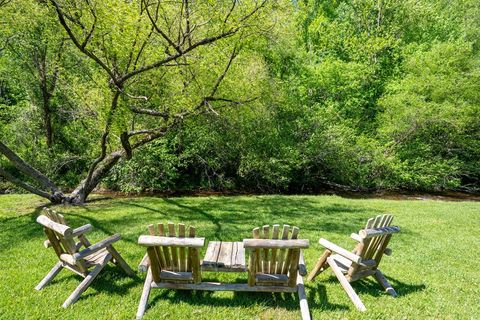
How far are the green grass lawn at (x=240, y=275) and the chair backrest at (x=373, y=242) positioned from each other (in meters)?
0.51

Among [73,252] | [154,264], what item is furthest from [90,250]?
[154,264]

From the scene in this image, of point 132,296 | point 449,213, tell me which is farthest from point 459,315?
point 449,213

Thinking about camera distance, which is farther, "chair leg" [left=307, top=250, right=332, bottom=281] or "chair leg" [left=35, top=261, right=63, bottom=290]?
"chair leg" [left=307, top=250, right=332, bottom=281]

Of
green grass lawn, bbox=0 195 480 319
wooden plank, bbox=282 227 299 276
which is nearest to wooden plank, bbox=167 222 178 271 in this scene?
green grass lawn, bbox=0 195 480 319

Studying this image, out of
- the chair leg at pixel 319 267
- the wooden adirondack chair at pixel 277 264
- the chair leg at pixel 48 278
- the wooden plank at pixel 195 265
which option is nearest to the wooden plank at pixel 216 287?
the wooden adirondack chair at pixel 277 264

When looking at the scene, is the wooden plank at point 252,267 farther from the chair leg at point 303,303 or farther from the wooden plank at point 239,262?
the chair leg at point 303,303

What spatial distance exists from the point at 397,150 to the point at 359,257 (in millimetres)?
16215

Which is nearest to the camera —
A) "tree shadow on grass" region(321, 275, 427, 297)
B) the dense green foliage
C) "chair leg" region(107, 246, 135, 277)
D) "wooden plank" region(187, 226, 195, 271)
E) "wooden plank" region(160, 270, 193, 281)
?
"wooden plank" region(187, 226, 195, 271)

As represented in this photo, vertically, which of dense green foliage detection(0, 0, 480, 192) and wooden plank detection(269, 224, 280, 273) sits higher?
dense green foliage detection(0, 0, 480, 192)

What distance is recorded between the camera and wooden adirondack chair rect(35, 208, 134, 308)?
12.9 feet

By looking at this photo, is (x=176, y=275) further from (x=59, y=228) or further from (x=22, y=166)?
(x=22, y=166)

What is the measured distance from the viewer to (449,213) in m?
10.9

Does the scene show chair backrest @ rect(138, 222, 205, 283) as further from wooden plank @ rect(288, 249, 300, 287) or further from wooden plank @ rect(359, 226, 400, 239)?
wooden plank @ rect(359, 226, 400, 239)

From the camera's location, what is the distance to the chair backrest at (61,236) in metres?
3.83
